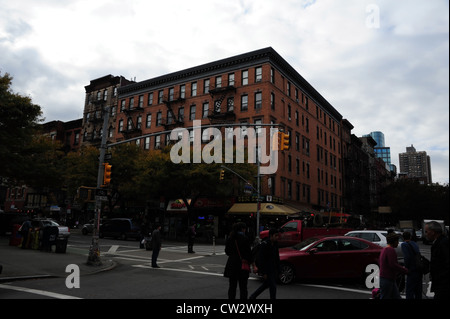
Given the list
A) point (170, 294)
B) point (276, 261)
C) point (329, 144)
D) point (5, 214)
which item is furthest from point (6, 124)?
point (329, 144)

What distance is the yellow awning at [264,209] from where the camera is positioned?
3459 centimetres

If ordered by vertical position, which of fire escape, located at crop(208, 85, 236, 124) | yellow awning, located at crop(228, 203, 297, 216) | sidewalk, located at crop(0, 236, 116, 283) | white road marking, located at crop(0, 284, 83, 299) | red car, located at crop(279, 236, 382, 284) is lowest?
sidewalk, located at crop(0, 236, 116, 283)

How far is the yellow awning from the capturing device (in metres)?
34.6

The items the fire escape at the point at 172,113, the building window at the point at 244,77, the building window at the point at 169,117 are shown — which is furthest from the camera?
the building window at the point at 169,117

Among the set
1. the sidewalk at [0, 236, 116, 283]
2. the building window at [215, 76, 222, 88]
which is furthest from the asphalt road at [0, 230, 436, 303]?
the building window at [215, 76, 222, 88]

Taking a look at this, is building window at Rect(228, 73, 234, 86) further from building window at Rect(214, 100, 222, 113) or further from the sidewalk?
the sidewalk

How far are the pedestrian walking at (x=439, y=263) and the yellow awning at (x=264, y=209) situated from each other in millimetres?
29034

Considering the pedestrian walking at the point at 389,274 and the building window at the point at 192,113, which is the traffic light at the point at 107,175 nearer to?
the pedestrian walking at the point at 389,274

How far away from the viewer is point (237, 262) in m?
6.99

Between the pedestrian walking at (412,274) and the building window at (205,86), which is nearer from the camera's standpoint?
the pedestrian walking at (412,274)

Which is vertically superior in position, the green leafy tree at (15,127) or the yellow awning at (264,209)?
the green leafy tree at (15,127)

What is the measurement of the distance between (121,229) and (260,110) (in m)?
19.7

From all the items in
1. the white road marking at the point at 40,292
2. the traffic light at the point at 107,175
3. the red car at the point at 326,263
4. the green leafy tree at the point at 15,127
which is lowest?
the white road marking at the point at 40,292

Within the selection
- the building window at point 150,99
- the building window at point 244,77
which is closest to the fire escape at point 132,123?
the building window at point 150,99
